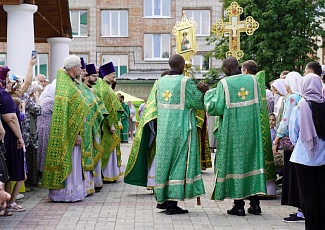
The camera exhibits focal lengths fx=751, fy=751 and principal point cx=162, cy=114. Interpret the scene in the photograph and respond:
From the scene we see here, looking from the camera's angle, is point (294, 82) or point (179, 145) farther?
point (179, 145)

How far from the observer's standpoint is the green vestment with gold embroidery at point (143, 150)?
10.9 metres

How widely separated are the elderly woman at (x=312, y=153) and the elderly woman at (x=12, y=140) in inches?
146

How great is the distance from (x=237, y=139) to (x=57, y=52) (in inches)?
422

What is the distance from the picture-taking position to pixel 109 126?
44.0ft

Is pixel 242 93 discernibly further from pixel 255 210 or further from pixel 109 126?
pixel 109 126

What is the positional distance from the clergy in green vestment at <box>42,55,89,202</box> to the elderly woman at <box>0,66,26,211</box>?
2.98ft

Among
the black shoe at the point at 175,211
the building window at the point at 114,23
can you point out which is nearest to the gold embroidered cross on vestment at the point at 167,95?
the black shoe at the point at 175,211

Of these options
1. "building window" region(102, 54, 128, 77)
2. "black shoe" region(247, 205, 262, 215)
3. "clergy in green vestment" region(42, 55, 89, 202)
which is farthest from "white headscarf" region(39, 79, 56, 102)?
"building window" region(102, 54, 128, 77)

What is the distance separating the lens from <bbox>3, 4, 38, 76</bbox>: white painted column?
47.6 feet

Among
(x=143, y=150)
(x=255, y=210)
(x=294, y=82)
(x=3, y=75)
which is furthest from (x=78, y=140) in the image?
(x=294, y=82)

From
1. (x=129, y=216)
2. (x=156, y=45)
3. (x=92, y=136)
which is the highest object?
(x=156, y=45)

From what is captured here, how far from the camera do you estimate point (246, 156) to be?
9703 millimetres

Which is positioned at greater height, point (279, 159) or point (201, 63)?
point (201, 63)

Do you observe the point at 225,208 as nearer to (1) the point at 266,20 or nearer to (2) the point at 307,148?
(2) the point at 307,148
